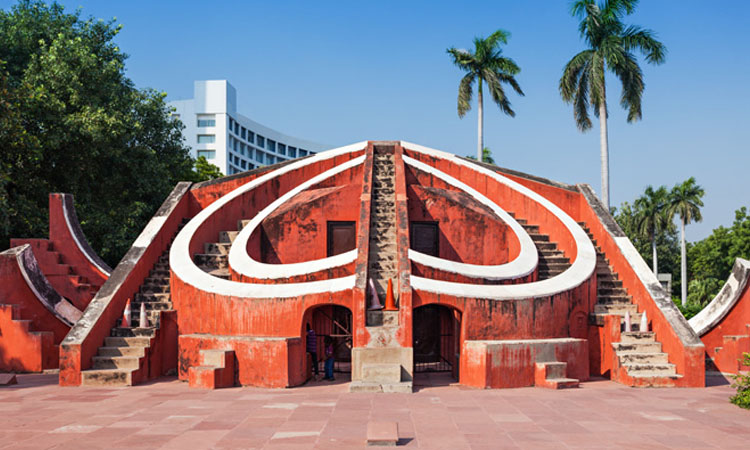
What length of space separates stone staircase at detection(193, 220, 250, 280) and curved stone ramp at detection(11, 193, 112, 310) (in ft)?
7.87

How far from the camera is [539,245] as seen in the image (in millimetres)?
13289

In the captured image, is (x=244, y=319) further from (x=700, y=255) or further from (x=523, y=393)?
(x=700, y=255)

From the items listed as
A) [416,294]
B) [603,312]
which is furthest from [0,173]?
[603,312]

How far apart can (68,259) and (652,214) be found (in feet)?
107

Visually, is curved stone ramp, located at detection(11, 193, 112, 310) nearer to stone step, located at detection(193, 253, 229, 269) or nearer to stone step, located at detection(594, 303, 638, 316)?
stone step, located at detection(193, 253, 229, 269)

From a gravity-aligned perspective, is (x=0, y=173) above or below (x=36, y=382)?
above

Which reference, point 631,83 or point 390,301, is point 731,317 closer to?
point 390,301

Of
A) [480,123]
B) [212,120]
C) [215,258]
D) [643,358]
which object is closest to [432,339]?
[643,358]

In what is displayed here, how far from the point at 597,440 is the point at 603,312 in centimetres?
539

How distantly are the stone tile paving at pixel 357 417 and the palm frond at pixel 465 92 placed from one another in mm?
16068

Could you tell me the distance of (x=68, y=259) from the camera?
1376 cm

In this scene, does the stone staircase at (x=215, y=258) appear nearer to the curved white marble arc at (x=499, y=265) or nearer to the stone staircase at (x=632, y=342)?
the curved white marble arc at (x=499, y=265)

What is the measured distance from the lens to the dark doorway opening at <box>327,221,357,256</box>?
42.4 ft

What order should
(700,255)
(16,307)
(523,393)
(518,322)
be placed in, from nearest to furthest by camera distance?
(523,393), (518,322), (16,307), (700,255)
